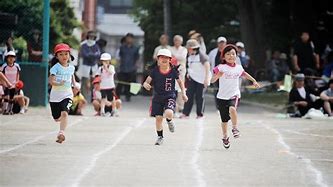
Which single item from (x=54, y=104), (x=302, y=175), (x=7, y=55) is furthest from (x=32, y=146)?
(x=7, y=55)

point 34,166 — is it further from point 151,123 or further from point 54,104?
point 151,123

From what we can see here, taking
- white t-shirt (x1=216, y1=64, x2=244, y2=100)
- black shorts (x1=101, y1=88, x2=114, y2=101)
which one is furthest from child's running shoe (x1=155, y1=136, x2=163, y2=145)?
black shorts (x1=101, y1=88, x2=114, y2=101)

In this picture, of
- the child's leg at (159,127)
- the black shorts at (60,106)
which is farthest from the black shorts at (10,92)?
the child's leg at (159,127)

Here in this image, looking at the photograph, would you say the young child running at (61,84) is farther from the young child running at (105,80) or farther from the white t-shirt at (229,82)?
the young child running at (105,80)

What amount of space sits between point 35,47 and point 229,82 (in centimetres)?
938

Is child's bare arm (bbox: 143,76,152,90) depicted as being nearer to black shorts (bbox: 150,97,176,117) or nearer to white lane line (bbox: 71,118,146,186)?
black shorts (bbox: 150,97,176,117)

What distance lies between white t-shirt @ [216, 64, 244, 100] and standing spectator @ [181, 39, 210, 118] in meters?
5.88

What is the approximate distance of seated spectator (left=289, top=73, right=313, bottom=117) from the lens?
24.5 m

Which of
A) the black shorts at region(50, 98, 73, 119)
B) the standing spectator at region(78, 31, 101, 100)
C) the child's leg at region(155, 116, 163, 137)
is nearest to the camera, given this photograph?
the black shorts at region(50, 98, 73, 119)

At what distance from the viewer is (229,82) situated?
16.4 meters

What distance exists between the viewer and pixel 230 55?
1633 centimetres

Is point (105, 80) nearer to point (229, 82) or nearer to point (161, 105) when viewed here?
point (161, 105)

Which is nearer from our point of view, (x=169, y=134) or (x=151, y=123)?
(x=169, y=134)

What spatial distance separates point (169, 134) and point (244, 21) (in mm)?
22841
